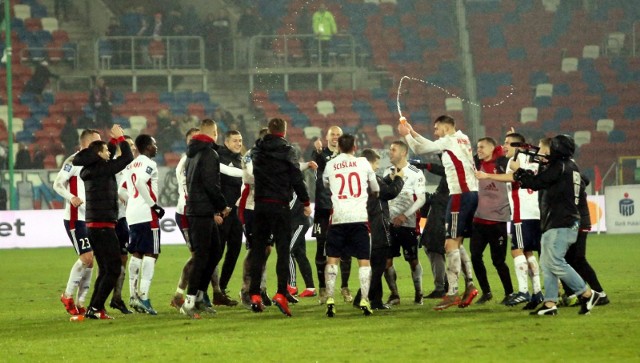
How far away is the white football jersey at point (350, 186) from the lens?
12.5 metres

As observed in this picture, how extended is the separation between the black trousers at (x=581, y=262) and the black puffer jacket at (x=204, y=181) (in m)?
3.77

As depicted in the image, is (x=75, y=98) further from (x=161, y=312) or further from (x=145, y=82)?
(x=161, y=312)

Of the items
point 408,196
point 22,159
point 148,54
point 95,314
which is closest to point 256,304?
point 95,314

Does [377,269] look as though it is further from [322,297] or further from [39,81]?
[39,81]

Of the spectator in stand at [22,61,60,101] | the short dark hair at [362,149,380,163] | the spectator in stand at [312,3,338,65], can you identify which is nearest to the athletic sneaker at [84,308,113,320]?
the short dark hair at [362,149,380,163]

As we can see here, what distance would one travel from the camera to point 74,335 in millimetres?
11047

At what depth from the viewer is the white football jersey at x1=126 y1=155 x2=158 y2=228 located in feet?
43.0

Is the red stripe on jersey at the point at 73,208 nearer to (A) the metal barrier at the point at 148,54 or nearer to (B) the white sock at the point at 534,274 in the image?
(B) the white sock at the point at 534,274

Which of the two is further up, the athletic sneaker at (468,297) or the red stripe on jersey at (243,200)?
the red stripe on jersey at (243,200)

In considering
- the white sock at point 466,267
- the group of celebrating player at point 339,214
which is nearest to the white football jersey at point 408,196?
the group of celebrating player at point 339,214

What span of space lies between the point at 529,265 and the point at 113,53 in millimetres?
23467


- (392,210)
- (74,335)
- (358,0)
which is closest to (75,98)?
(358,0)

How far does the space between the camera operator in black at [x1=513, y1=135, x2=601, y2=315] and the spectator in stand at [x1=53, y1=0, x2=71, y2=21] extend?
27.4m

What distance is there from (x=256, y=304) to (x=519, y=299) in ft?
9.67
